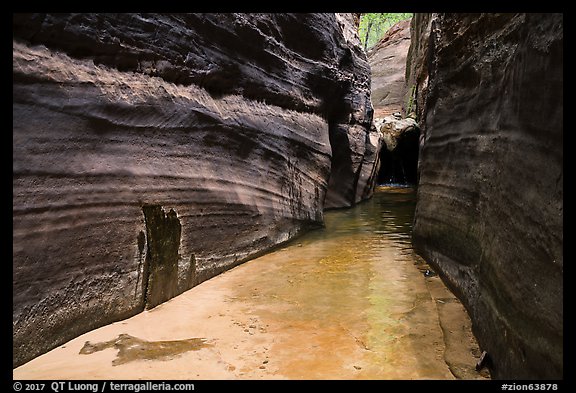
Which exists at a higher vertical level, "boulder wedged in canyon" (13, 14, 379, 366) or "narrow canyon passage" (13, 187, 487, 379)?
"boulder wedged in canyon" (13, 14, 379, 366)

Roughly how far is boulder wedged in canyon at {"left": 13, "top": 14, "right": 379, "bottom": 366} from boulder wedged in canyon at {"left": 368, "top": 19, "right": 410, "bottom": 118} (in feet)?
68.1

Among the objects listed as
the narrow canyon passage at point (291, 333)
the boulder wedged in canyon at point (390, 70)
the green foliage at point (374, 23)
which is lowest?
the narrow canyon passage at point (291, 333)

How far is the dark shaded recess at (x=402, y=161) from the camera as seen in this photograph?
53.9 feet

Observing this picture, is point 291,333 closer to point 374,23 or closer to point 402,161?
point 402,161

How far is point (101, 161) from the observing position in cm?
301

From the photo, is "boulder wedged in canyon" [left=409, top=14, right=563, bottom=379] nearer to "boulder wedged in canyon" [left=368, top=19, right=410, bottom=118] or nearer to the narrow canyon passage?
the narrow canyon passage

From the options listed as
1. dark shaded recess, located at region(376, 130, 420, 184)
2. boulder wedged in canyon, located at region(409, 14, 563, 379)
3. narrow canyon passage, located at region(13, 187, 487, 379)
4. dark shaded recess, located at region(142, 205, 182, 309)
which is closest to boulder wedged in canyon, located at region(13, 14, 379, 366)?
dark shaded recess, located at region(142, 205, 182, 309)

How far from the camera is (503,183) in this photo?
2469 mm

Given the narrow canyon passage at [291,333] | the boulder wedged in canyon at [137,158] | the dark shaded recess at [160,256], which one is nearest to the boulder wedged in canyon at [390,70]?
the boulder wedged in canyon at [137,158]

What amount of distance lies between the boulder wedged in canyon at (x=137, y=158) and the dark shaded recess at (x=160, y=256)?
0.04 ft

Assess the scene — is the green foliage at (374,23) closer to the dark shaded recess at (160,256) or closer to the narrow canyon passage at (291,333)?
the narrow canyon passage at (291,333)

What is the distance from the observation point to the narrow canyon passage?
2.34 metres
